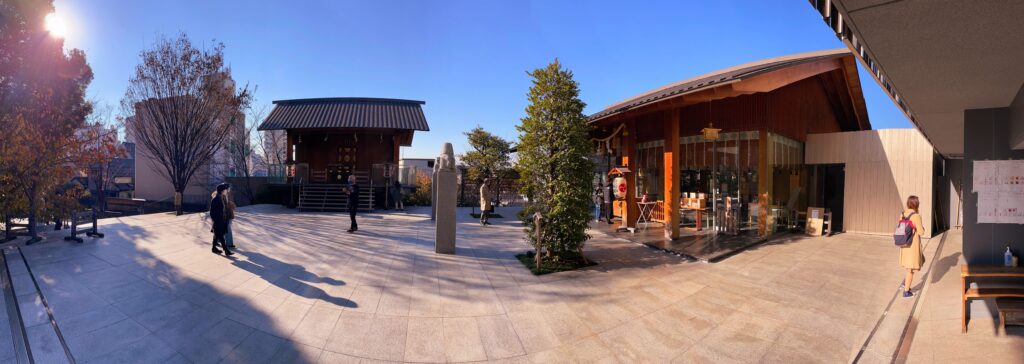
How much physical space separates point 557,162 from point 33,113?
1369 cm

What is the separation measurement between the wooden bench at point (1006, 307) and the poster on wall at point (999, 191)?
1.52 metres

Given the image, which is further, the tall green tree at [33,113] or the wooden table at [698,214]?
the wooden table at [698,214]

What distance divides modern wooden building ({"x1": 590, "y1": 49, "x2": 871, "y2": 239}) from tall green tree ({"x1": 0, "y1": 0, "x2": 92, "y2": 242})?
1396 centimetres

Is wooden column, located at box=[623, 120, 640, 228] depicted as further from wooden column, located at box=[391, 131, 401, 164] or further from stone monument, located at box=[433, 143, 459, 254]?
wooden column, located at box=[391, 131, 401, 164]

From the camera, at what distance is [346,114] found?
20.8 m

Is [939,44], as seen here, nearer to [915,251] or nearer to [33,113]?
[915,251]

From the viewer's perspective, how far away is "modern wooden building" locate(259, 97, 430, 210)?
1944 cm

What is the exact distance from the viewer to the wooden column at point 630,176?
37.6ft

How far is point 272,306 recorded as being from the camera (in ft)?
15.8

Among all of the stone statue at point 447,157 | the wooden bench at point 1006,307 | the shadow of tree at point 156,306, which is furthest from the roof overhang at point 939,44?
the stone statue at point 447,157

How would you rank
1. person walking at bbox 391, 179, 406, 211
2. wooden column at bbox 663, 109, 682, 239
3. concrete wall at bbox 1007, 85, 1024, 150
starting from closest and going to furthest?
concrete wall at bbox 1007, 85, 1024, 150, wooden column at bbox 663, 109, 682, 239, person walking at bbox 391, 179, 406, 211

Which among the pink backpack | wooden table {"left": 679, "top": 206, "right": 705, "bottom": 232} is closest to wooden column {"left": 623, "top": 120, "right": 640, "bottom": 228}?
wooden table {"left": 679, "top": 206, "right": 705, "bottom": 232}

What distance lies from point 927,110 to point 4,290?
43.6 feet

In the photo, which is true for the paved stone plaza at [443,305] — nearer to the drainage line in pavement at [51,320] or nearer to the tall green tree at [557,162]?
the drainage line in pavement at [51,320]
